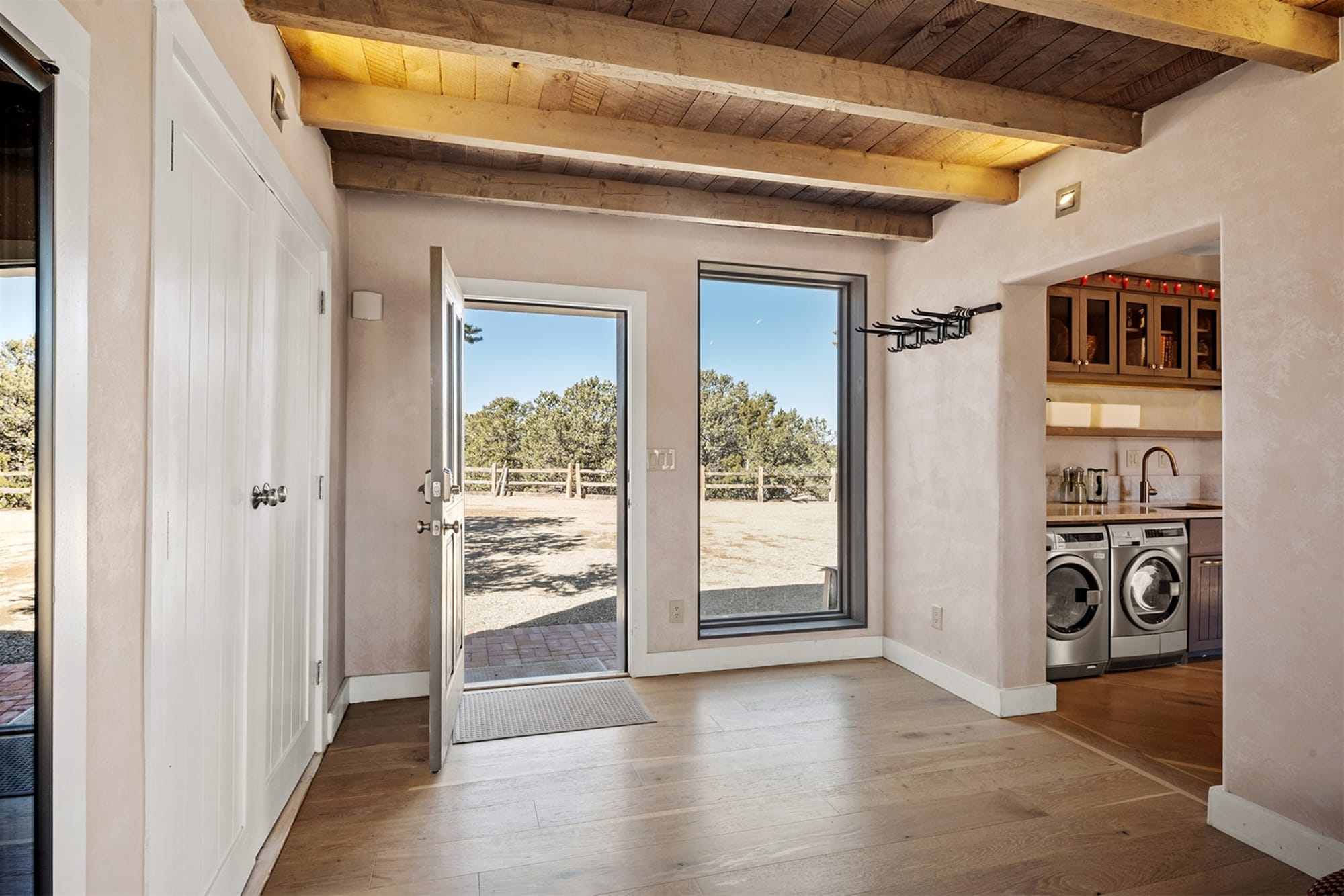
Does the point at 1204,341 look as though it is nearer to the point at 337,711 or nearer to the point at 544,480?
the point at 544,480

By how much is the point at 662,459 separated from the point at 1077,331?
2581 mm

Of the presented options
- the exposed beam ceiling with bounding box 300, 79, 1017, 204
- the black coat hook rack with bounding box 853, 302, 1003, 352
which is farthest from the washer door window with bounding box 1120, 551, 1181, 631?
the exposed beam ceiling with bounding box 300, 79, 1017, 204

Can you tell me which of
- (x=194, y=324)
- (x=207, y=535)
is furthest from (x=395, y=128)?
(x=207, y=535)

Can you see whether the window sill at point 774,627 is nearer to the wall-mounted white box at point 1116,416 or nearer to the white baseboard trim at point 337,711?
the white baseboard trim at point 337,711

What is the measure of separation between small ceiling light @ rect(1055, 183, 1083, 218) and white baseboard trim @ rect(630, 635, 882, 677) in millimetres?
2467

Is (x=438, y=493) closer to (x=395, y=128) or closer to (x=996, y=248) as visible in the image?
(x=395, y=128)

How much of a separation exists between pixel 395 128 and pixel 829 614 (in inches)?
133

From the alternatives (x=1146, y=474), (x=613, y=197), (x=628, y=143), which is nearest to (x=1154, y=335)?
(x=1146, y=474)

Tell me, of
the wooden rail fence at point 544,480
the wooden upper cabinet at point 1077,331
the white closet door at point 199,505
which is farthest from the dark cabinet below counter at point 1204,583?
the white closet door at point 199,505

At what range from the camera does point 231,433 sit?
5.95 feet

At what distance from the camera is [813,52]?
7.48 feet

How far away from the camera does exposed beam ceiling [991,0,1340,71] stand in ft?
5.95

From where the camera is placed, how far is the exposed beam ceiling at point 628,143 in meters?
2.50

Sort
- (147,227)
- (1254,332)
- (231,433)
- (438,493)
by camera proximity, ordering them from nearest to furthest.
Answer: (147,227)
(231,433)
(1254,332)
(438,493)
